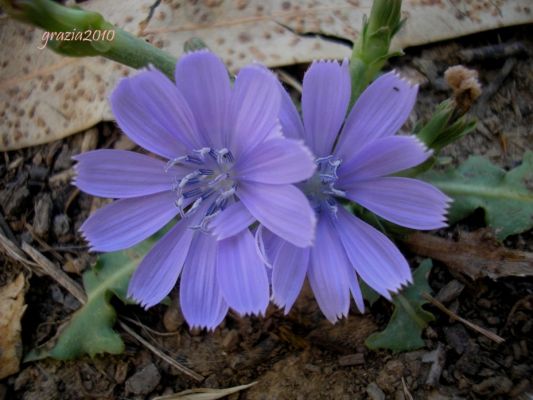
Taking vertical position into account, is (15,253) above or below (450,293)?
below

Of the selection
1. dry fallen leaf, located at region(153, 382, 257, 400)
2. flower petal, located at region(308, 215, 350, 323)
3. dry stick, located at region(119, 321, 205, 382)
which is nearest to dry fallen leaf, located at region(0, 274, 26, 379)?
dry stick, located at region(119, 321, 205, 382)

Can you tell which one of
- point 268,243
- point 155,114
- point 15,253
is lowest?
point 15,253

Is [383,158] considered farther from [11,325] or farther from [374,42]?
[11,325]

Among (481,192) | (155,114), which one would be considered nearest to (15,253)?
(155,114)

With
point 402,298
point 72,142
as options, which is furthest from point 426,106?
point 72,142

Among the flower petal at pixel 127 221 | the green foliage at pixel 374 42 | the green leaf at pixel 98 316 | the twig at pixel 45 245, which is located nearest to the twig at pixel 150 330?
the green leaf at pixel 98 316
